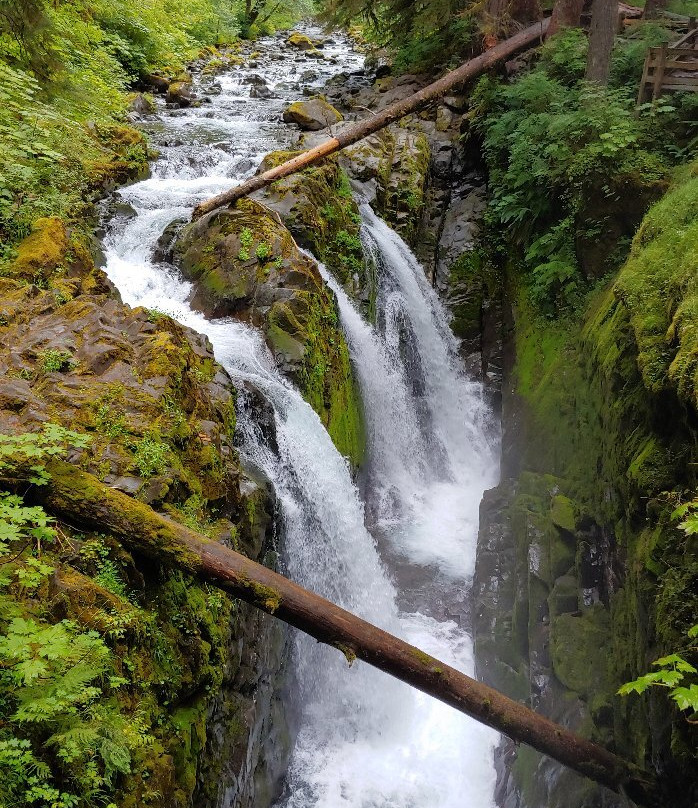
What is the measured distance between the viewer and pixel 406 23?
17.2m

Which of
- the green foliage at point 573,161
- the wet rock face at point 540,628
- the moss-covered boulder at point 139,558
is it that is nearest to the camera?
the moss-covered boulder at point 139,558

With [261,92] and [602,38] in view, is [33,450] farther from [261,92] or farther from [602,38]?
[261,92]

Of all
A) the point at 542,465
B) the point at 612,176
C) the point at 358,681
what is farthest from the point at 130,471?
the point at 612,176

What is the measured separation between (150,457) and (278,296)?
186 inches

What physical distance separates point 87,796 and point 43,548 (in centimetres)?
139

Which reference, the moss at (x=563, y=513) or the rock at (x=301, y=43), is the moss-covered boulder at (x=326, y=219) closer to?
the moss at (x=563, y=513)

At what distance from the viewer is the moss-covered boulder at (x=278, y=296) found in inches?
339

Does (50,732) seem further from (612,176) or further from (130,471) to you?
(612,176)

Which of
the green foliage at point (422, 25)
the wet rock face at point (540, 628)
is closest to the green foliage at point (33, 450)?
the wet rock face at point (540, 628)

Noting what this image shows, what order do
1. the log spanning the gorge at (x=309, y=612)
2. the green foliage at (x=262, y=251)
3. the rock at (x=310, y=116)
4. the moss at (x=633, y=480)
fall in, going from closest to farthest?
the log spanning the gorge at (x=309, y=612)
the moss at (x=633, y=480)
the green foliage at (x=262, y=251)
the rock at (x=310, y=116)

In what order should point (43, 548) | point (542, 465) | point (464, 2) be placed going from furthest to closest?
point (464, 2), point (542, 465), point (43, 548)

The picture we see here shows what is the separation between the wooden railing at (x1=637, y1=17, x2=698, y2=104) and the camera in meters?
9.73

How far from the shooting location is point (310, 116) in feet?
51.3

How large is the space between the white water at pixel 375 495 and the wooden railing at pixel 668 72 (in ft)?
17.0
